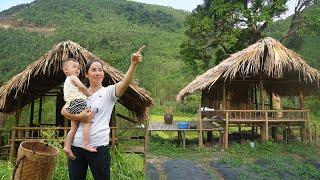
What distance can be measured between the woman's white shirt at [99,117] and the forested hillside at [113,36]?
16392 mm

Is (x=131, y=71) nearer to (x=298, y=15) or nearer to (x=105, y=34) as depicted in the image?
(x=298, y=15)

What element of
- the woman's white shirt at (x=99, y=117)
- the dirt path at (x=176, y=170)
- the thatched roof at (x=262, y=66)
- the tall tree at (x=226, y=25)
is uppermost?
the tall tree at (x=226, y=25)

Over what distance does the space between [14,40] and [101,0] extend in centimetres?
2391

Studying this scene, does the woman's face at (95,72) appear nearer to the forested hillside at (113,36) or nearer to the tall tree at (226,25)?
the tall tree at (226,25)

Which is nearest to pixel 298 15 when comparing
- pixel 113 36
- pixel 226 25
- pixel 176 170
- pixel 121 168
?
pixel 226 25

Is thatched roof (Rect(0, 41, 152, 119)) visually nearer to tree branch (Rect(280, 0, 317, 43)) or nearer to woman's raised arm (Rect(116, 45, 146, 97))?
woman's raised arm (Rect(116, 45, 146, 97))

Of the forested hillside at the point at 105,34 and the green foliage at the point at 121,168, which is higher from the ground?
the forested hillside at the point at 105,34

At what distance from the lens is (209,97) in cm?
1611

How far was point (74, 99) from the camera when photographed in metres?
3.68

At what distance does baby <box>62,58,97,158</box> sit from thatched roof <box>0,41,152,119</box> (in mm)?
4212

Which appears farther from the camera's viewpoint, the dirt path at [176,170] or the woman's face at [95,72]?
the dirt path at [176,170]

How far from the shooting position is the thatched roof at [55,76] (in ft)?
27.5

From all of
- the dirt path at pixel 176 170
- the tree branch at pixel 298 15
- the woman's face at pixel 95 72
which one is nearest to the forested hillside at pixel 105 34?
the tree branch at pixel 298 15

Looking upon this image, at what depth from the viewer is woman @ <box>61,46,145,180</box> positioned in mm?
3330
